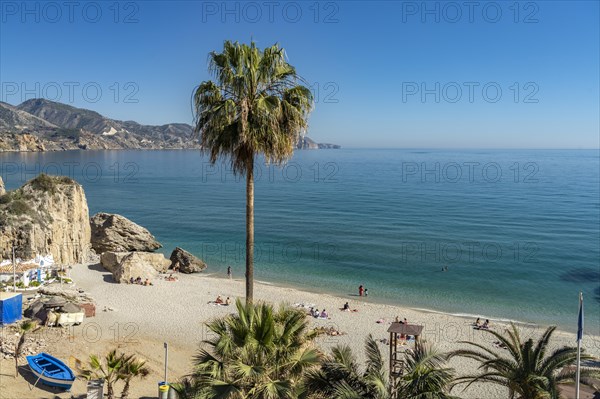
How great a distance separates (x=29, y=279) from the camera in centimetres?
2744

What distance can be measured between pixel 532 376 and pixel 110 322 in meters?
20.6

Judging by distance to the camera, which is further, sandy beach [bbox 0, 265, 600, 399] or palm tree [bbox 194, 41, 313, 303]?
sandy beach [bbox 0, 265, 600, 399]

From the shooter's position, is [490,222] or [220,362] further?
[490,222]

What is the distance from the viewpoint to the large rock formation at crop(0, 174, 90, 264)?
3192cm

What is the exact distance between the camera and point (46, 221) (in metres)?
33.9

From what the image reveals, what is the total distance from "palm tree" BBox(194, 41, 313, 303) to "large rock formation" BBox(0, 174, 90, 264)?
25.8m

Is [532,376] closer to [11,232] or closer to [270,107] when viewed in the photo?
[270,107]

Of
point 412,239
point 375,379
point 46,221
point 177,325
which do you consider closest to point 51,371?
point 177,325

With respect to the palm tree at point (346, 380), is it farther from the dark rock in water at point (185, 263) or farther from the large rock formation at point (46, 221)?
the dark rock in water at point (185, 263)

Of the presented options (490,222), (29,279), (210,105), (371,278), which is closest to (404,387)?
(210,105)

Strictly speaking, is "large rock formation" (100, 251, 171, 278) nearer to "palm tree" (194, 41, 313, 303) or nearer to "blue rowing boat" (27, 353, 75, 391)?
"blue rowing boat" (27, 353, 75, 391)

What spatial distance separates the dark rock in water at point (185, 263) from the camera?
39841mm

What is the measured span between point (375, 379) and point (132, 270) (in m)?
28.2

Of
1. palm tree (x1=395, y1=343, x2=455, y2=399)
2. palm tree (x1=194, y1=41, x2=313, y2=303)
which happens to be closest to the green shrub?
palm tree (x1=194, y1=41, x2=313, y2=303)
